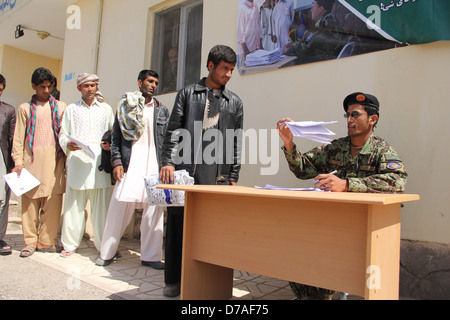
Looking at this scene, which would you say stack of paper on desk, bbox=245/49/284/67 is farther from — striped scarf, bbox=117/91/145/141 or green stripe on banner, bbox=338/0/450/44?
striped scarf, bbox=117/91/145/141

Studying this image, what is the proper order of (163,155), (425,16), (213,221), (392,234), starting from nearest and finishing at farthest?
(392,234), (213,221), (425,16), (163,155)

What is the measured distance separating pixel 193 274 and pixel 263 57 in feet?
7.38

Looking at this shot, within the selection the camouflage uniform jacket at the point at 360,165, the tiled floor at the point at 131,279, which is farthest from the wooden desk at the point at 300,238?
the tiled floor at the point at 131,279

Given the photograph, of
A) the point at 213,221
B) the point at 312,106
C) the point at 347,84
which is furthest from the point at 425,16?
the point at 213,221

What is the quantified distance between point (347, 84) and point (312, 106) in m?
0.36

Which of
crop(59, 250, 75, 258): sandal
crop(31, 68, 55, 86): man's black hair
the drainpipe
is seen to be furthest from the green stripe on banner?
the drainpipe

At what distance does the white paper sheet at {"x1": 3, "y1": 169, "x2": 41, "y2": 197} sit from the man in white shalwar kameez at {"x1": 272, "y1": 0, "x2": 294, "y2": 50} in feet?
9.20

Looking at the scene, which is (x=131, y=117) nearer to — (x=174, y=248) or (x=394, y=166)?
(x=174, y=248)

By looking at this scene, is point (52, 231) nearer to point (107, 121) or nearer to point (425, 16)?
point (107, 121)

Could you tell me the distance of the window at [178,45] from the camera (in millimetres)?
4445

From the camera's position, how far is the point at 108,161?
140 inches

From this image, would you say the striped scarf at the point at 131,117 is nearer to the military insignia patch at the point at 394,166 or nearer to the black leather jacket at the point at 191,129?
the black leather jacket at the point at 191,129

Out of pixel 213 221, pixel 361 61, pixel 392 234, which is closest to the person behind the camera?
pixel 392 234

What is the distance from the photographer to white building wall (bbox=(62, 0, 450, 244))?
2428 mm
